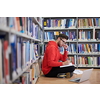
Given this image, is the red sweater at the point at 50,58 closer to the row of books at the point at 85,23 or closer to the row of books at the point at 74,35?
the row of books at the point at 74,35

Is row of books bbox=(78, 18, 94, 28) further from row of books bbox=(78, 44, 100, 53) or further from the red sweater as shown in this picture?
the red sweater

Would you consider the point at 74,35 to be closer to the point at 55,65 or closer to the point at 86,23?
the point at 86,23

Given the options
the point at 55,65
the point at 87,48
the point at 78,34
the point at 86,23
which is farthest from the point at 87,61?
the point at 55,65

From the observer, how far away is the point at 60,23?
95.4 inches

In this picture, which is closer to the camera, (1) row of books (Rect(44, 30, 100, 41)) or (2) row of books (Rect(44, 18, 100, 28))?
(1) row of books (Rect(44, 30, 100, 41))

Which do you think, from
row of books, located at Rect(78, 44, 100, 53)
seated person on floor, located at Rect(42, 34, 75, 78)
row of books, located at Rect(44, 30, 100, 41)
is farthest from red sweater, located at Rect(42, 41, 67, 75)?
row of books, located at Rect(78, 44, 100, 53)

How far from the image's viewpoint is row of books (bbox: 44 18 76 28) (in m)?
2.28

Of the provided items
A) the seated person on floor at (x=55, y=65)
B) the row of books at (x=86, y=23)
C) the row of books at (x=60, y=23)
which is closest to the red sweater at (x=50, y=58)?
the seated person on floor at (x=55, y=65)

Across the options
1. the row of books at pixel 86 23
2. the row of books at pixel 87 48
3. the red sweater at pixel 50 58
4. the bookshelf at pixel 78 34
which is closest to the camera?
the red sweater at pixel 50 58

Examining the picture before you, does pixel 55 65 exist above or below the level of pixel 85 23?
below

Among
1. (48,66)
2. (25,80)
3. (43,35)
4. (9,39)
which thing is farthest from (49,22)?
(9,39)

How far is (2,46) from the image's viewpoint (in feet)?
2.40

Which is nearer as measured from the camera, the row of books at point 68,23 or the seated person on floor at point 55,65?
the seated person on floor at point 55,65

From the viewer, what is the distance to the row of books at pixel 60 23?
7.49ft
